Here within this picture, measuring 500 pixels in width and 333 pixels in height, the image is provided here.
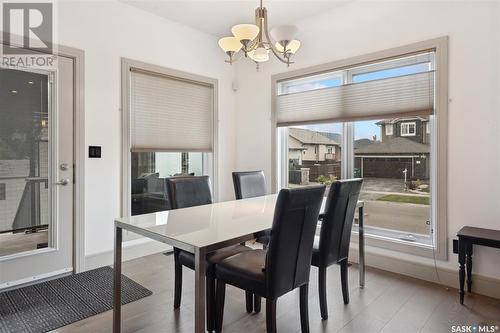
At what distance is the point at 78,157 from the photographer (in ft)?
9.74

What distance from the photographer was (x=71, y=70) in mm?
2936

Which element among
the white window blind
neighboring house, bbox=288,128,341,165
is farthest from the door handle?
neighboring house, bbox=288,128,341,165

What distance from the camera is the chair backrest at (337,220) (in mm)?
2074

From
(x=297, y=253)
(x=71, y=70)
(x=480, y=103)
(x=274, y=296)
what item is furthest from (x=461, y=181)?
(x=71, y=70)

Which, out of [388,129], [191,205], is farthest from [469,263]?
[191,205]

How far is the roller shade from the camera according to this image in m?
2.80

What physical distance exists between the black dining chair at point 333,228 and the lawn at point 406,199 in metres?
1.07

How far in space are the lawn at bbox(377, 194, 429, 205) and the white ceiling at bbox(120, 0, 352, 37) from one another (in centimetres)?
207

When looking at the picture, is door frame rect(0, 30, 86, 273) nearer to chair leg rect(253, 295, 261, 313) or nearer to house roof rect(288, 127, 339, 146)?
chair leg rect(253, 295, 261, 313)

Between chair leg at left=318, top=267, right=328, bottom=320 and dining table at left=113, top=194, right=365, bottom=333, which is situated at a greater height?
dining table at left=113, top=194, right=365, bottom=333

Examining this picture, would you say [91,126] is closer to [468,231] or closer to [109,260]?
[109,260]

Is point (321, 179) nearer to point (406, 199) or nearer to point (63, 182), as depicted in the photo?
point (406, 199)

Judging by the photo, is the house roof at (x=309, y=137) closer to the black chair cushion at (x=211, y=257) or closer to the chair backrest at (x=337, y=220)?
the chair backrest at (x=337, y=220)

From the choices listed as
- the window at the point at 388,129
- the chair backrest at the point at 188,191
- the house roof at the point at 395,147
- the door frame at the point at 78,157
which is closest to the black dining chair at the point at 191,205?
the chair backrest at the point at 188,191
